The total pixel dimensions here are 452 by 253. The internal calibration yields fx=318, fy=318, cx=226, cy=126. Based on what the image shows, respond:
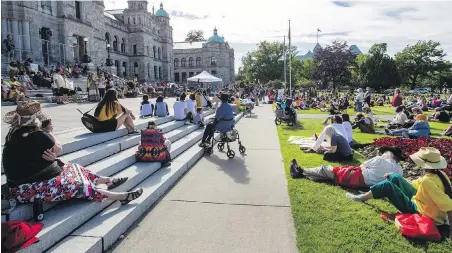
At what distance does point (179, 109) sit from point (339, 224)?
791cm

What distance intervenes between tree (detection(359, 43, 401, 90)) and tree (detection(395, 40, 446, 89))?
721cm

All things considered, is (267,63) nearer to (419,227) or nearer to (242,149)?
(242,149)

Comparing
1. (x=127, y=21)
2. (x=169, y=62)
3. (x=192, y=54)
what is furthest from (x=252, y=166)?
(x=192, y=54)

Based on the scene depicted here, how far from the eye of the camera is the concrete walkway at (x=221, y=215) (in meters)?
3.96

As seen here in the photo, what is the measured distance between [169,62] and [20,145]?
61.6m

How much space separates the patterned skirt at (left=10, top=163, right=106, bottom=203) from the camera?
369cm

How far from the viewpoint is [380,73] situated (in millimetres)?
59500

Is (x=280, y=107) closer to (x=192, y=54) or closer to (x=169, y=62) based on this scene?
(x=169, y=62)

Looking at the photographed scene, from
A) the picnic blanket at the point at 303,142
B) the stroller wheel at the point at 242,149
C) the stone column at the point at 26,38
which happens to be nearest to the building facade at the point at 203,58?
the stone column at the point at 26,38

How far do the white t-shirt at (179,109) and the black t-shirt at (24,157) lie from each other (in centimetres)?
761

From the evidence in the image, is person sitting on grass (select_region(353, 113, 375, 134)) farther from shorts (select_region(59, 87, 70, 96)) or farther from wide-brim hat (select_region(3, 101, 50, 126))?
shorts (select_region(59, 87, 70, 96))

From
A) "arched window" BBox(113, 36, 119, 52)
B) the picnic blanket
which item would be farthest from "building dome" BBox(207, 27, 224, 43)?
the picnic blanket

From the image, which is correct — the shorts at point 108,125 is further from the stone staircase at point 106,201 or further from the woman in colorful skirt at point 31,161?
the woman in colorful skirt at point 31,161

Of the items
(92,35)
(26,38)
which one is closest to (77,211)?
(26,38)
